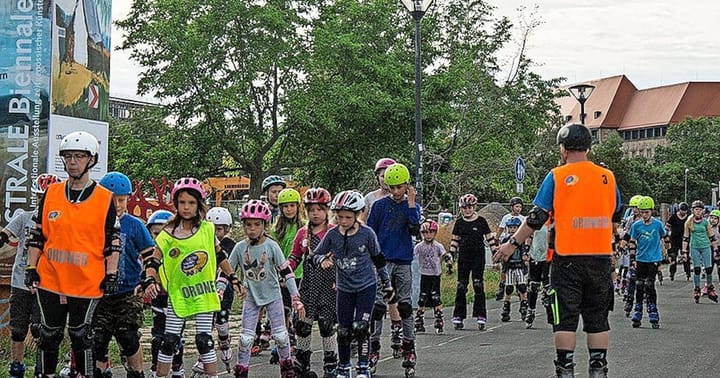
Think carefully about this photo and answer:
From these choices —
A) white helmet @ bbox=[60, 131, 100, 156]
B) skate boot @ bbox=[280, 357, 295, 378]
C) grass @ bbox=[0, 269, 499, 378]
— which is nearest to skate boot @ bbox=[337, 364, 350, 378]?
skate boot @ bbox=[280, 357, 295, 378]

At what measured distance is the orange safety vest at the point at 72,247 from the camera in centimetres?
770

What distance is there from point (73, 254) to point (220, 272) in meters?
1.74

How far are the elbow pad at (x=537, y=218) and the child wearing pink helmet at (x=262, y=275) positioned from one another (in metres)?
2.33

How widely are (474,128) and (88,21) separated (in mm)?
29088

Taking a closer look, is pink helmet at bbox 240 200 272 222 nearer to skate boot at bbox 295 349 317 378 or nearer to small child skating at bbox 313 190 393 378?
small child skating at bbox 313 190 393 378

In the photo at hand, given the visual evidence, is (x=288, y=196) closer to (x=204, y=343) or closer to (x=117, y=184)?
(x=117, y=184)

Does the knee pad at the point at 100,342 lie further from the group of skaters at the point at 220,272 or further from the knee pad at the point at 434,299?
the knee pad at the point at 434,299

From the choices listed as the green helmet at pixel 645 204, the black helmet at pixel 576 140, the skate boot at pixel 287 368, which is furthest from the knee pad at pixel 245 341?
the green helmet at pixel 645 204

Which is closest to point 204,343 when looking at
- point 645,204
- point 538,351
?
point 538,351

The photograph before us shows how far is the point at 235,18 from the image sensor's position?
97.6 feet

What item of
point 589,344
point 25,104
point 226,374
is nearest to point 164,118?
point 25,104

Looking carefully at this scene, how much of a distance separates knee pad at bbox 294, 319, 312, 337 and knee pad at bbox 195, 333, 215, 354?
1326 mm

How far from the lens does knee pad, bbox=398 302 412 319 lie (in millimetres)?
10562

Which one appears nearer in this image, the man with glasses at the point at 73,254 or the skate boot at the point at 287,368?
the man with glasses at the point at 73,254
